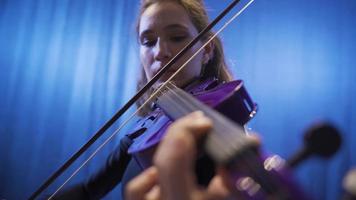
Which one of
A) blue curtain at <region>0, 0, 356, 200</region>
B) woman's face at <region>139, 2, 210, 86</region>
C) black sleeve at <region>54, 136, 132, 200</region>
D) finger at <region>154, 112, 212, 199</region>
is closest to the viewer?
finger at <region>154, 112, 212, 199</region>

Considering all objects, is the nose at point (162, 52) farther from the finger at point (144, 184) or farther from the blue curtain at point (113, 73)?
the blue curtain at point (113, 73)

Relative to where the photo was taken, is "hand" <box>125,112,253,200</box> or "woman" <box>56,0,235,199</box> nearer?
"hand" <box>125,112,253,200</box>

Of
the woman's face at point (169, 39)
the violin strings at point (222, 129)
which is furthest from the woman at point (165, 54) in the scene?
the violin strings at point (222, 129)

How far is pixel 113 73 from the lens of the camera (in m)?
1.83

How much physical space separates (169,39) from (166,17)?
53mm

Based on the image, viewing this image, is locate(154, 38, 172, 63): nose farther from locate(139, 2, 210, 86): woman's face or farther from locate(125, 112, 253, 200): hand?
locate(125, 112, 253, 200): hand

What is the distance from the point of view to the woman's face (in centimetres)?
78

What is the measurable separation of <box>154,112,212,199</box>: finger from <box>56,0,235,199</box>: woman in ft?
1.41

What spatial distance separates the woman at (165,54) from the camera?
0.79 m

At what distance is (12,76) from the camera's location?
1.90 m

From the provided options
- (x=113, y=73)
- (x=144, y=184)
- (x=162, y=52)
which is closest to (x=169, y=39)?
(x=162, y=52)

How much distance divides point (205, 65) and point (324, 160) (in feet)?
2.25

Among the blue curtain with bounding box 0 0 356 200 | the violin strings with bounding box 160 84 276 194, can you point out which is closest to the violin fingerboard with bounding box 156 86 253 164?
the violin strings with bounding box 160 84 276 194

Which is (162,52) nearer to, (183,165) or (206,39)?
(206,39)
